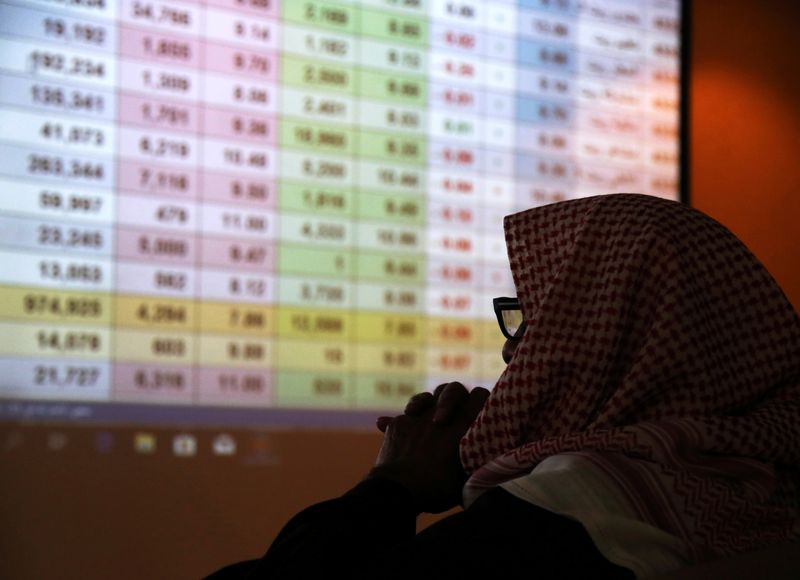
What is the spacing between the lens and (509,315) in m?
1.09

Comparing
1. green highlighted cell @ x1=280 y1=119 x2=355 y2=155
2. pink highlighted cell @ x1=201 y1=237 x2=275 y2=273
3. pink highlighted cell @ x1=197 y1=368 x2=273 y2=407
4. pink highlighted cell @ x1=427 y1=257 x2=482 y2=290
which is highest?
green highlighted cell @ x1=280 y1=119 x2=355 y2=155

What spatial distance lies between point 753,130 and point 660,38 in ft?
1.42

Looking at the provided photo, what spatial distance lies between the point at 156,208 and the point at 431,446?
1171mm

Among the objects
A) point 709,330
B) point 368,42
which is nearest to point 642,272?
point 709,330

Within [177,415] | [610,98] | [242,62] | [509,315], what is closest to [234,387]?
[177,415]

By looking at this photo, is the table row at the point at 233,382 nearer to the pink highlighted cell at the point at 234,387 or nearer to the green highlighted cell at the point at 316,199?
the pink highlighted cell at the point at 234,387

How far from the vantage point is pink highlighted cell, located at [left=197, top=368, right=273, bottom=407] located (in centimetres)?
204

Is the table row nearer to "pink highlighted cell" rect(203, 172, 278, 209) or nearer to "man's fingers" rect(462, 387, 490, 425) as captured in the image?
"pink highlighted cell" rect(203, 172, 278, 209)

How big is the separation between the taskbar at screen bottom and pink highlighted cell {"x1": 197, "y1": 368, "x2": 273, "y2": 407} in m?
0.02

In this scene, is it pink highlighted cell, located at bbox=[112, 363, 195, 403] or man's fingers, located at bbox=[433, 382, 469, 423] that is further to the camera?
pink highlighted cell, located at bbox=[112, 363, 195, 403]

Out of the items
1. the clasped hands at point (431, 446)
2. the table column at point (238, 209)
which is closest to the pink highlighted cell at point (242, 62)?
the table column at point (238, 209)

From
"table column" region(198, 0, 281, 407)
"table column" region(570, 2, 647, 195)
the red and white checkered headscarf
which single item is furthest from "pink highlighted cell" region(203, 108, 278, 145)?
the red and white checkered headscarf

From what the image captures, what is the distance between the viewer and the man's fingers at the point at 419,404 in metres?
1.04

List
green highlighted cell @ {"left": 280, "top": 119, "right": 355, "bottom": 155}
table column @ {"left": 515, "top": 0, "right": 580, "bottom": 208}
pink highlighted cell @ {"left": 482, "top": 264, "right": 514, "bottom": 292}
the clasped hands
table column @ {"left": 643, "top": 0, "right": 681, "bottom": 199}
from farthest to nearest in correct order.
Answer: table column @ {"left": 643, "top": 0, "right": 681, "bottom": 199} → table column @ {"left": 515, "top": 0, "right": 580, "bottom": 208} → pink highlighted cell @ {"left": 482, "top": 264, "right": 514, "bottom": 292} → green highlighted cell @ {"left": 280, "top": 119, "right": 355, "bottom": 155} → the clasped hands
